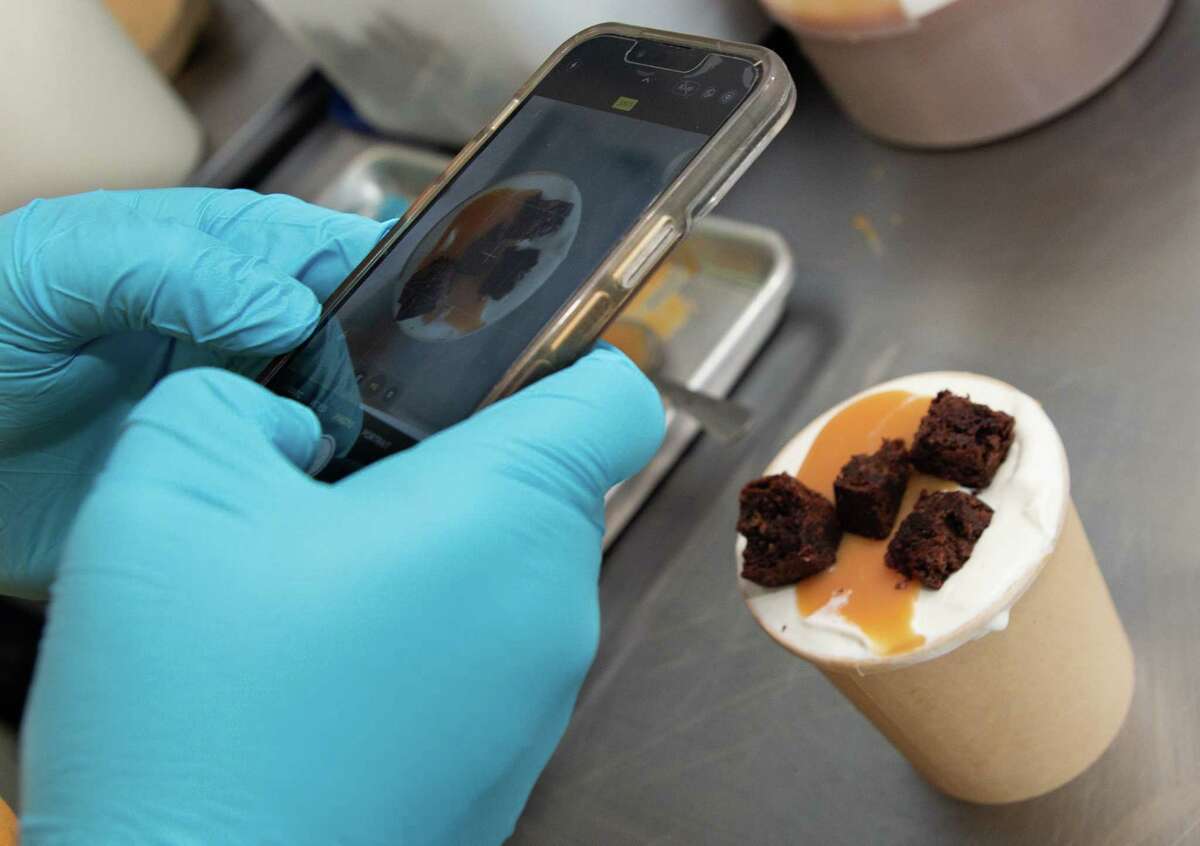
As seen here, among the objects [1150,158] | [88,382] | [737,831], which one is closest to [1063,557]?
[737,831]

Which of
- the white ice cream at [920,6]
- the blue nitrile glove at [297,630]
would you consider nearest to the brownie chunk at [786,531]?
the blue nitrile glove at [297,630]

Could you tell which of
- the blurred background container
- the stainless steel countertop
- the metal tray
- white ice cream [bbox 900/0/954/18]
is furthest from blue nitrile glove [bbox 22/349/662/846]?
the blurred background container

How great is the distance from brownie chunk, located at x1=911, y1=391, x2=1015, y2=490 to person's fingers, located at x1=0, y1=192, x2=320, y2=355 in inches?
18.4

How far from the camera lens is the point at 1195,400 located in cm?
93

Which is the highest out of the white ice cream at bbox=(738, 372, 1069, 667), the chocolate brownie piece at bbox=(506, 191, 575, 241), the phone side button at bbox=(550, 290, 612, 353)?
the chocolate brownie piece at bbox=(506, 191, 575, 241)

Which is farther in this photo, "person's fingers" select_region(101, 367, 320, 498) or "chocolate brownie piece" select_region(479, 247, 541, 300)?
"chocolate brownie piece" select_region(479, 247, 541, 300)

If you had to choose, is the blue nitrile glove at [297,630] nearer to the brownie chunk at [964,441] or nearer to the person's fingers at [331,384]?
the person's fingers at [331,384]

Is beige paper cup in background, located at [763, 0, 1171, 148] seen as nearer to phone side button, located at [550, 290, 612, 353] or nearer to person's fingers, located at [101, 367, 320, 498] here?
phone side button, located at [550, 290, 612, 353]

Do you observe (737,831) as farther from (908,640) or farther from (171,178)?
(171,178)

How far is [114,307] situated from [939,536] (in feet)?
2.04

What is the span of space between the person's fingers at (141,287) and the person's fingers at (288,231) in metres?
0.09

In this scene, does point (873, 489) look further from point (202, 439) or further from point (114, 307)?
point (114, 307)

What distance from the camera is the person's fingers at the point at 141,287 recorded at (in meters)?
0.78

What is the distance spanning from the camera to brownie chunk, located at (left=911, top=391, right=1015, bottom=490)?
0.69 m
